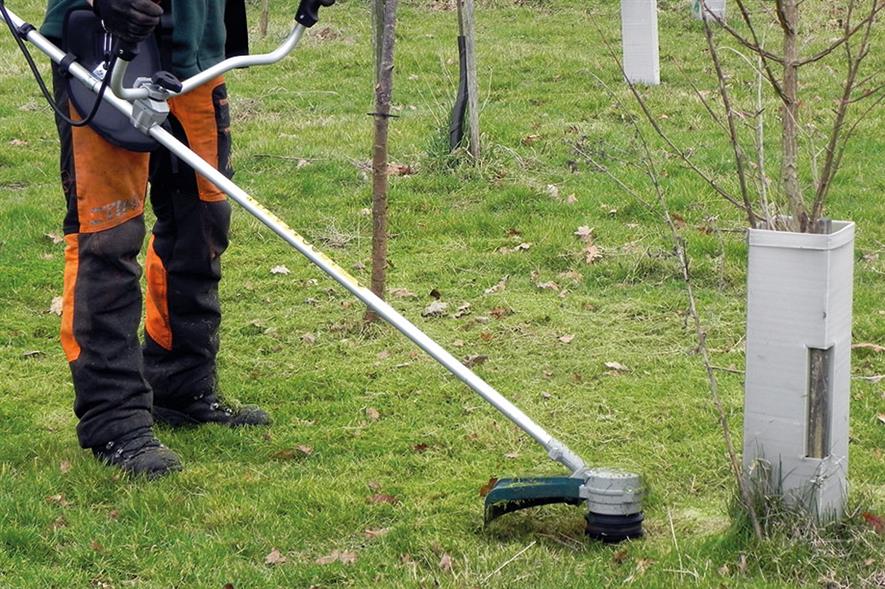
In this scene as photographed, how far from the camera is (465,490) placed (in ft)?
14.2

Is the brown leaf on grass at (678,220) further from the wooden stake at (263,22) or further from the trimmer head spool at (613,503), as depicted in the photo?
the wooden stake at (263,22)

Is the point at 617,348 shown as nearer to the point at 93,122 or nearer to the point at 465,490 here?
the point at 465,490

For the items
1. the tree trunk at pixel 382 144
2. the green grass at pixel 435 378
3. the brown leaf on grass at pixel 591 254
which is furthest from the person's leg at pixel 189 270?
the brown leaf on grass at pixel 591 254

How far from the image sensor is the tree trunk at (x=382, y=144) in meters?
6.01

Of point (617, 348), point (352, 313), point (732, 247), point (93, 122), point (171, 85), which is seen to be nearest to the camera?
point (171, 85)

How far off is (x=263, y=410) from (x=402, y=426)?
0.60 m

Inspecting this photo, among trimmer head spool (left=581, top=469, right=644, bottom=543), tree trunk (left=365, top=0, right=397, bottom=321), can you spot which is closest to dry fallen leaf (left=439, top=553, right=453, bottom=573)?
trimmer head spool (left=581, top=469, right=644, bottom=543)

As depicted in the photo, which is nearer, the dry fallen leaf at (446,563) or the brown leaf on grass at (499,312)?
the dry fallen leaf at (446,563)

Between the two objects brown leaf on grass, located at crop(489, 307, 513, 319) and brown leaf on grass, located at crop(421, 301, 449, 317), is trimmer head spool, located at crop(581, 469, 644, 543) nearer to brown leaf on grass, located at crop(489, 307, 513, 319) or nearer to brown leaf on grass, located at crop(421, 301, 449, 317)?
brown leaf on grass, located at crop(489, 307, 513, 319)

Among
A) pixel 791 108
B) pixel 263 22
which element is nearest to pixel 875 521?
pixel 791 108

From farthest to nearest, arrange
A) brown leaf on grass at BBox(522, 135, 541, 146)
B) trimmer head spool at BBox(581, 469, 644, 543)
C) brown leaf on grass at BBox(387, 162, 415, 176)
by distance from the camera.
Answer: brown leaf on grass at BBox(522, 135, 541, 146) → brown leaf on grass at BBox(387, 162, 415, 176) → trimmer head spool at BBox(581, 469, 644, 543)

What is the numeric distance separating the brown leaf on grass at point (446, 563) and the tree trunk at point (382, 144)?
2572 millimetres

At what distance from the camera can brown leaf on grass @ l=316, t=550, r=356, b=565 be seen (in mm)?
3791

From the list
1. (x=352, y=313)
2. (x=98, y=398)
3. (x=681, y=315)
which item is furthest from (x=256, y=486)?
(x=681, y=315)
